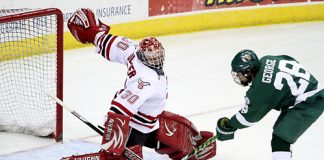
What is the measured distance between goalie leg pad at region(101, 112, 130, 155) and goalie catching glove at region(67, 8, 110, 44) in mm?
610

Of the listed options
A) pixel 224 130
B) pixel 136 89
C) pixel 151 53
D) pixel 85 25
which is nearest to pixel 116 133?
pixel 136 89

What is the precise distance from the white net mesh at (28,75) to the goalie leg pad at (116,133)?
98 cm

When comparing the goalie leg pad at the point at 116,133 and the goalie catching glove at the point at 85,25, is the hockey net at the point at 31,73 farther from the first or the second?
the goalie leg pad at the point at 116,133

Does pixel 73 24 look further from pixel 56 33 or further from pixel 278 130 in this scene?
pixel 278 130

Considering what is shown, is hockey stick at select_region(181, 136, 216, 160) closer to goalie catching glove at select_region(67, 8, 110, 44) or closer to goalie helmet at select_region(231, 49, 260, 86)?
goalie helmet at select_region(231, 49, 260, 86)

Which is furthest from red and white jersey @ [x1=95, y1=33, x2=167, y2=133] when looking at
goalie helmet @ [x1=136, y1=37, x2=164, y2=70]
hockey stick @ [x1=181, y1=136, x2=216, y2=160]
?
hockey stick @ [x1=181, y1=136, x2=216, y2=160]

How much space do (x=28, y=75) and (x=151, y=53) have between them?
1.73m

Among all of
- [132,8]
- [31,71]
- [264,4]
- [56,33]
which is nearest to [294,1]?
[264,4]

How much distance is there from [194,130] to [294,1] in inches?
154

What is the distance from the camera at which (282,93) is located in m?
3.81

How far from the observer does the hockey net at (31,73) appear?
4.64 m

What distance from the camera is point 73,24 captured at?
432 centimetres

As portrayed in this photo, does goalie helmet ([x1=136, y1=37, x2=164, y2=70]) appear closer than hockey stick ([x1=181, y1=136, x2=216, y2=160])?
Yes

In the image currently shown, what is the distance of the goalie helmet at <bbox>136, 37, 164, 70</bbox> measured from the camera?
3.98 meters
